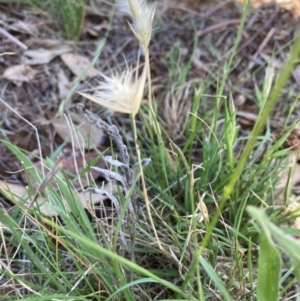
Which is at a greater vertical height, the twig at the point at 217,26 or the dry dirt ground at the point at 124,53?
the twig at the point at 217,26

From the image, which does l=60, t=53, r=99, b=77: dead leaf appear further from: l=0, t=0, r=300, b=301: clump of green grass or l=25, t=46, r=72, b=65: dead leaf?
l=0, t=0, r=300, b=301: clump of green grass

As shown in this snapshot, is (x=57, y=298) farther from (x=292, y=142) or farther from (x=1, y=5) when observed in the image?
(x=1, y=5)

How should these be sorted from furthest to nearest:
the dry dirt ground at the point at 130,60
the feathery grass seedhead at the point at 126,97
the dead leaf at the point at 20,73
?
1. the dead leaf at the point at 20,73
2. the dry dirt ground at the point at 130,60
3. the feathery grass seedhead at the point at 126,97

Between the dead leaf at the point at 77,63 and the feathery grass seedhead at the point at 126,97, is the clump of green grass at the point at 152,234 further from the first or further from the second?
the dead leaf at the point at 77,63

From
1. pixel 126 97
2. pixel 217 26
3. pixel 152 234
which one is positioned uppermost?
pixel 126 97

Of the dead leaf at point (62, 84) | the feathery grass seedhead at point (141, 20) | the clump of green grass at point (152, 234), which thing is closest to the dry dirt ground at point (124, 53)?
the dead leaf at point (62, 84)

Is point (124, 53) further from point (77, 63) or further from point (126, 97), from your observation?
point (126, 97)

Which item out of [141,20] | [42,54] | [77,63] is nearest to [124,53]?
[77,63]

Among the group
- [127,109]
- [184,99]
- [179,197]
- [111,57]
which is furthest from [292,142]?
[111,57]
